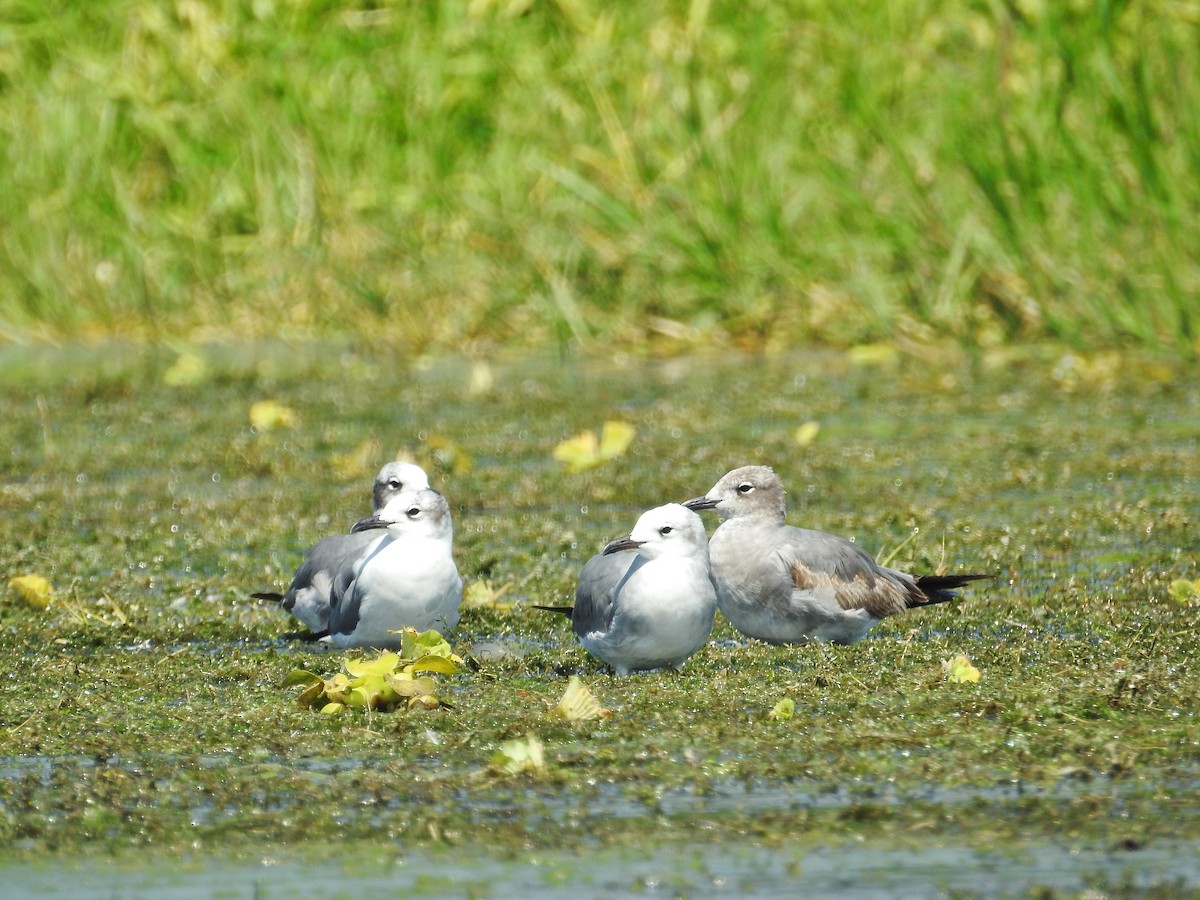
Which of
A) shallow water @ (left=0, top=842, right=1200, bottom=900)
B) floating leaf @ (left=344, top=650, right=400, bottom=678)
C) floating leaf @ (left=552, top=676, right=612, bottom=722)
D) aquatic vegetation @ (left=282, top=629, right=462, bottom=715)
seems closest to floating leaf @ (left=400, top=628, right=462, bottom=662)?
aquatic vegetation @ (left=282, top=629, right=462, bottom=715)

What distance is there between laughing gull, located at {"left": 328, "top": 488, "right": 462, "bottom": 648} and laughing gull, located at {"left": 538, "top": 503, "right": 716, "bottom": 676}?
0.38 meters

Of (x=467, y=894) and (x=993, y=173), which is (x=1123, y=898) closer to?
(x=467, y=894)

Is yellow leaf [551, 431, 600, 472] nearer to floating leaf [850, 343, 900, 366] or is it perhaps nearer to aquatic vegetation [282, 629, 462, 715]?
aquatic vegetation [282, 629, 462, 715]

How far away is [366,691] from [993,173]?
6.73 metres

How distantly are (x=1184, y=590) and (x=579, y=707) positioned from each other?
1.99 metres

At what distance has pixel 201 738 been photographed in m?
3.98

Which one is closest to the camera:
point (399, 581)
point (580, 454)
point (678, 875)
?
point (678, 875)

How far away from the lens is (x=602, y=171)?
1184cm

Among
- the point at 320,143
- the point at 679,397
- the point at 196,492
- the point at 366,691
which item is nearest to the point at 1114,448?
the point at 679,397

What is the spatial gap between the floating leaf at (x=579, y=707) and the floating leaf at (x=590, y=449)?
12.0 feet

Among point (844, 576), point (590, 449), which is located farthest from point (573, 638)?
point (590, 449)

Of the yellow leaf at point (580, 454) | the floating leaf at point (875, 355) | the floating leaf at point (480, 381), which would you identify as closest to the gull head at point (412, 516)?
the yellow leaf at point (580, 454)

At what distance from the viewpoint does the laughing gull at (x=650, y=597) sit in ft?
15.1

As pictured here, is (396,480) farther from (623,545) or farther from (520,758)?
(520,758)
